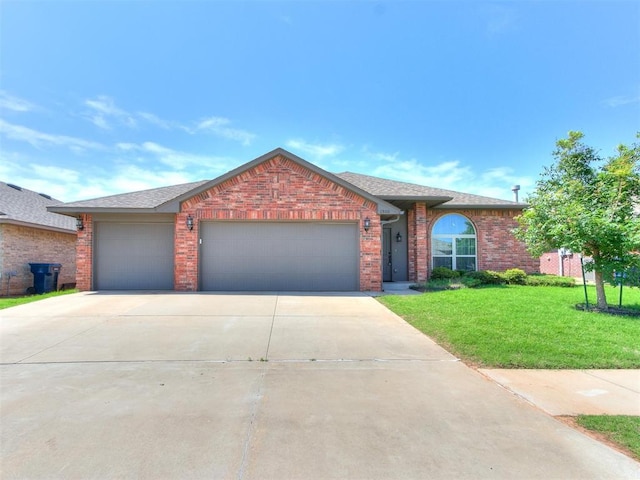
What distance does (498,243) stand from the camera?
569 inches

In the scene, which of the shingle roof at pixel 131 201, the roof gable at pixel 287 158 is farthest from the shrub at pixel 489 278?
the shingle roof at pixel 131 201

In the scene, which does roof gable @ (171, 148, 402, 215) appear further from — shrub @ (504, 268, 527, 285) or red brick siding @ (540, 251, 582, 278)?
red brick siding @ (540, 251, 582, 278)

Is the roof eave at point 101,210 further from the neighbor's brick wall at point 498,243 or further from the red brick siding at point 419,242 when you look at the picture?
the neighbor's brick wall at point 498,243

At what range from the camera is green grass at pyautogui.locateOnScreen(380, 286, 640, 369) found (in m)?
4.73

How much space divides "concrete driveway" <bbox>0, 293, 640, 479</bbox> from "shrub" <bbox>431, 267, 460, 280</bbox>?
318 inches

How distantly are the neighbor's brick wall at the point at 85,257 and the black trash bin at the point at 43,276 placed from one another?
11.4 feet

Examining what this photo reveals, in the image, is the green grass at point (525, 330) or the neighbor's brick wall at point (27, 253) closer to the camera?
the green grass at point (525, 330)

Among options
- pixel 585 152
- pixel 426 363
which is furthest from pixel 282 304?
pixel 585 152

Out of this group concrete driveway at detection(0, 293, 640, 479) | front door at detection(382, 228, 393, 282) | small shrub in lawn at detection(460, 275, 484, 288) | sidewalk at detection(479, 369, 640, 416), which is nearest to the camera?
concrete driveway at detection(0, 293, 640, 479)

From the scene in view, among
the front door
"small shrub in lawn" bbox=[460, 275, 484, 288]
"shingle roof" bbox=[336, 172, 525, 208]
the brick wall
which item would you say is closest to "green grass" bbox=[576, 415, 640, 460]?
"small shrub in lawn" bbox=[460, 275, 484, 288]

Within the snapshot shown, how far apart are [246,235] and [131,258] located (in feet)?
13.8

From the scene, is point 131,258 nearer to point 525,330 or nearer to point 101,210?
point 101,210

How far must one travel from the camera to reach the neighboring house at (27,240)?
12812 millimetres

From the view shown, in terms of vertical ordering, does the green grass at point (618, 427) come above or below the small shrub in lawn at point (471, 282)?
below
